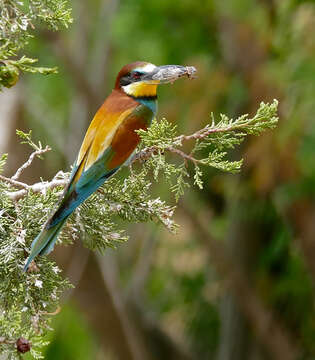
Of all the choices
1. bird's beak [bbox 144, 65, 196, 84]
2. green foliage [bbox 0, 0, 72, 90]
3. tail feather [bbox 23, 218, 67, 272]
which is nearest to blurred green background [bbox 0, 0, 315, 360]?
bird's beak [bbox 144, 65, 196, 84]

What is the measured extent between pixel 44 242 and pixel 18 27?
53 centimetres

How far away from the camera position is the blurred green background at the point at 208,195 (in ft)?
21.4

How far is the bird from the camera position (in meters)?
1.93

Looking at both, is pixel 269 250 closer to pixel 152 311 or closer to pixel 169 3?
pixel 152 311

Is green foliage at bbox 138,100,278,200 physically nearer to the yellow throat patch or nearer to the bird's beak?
the bird's beak

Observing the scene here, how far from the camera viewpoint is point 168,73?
232cm

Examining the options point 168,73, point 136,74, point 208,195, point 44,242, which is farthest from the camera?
point 208,195

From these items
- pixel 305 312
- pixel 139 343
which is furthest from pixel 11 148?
pixel 305 312

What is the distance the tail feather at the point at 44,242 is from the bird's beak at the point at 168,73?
1.91ft

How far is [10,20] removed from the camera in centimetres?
186

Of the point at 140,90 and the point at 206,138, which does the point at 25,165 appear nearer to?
the point at 206,138

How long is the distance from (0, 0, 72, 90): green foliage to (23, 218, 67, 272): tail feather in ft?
1.21

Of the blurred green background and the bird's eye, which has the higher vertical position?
the bird's eye

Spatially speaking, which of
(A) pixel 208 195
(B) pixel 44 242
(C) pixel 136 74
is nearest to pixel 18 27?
(B) pixel 44 242
